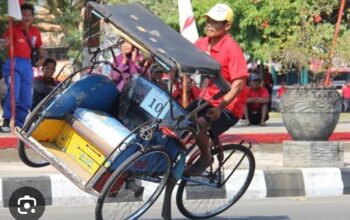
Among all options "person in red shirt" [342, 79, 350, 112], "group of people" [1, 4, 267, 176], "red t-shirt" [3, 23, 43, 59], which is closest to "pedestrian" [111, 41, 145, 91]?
"group of people" [1, 4, 267, 176]

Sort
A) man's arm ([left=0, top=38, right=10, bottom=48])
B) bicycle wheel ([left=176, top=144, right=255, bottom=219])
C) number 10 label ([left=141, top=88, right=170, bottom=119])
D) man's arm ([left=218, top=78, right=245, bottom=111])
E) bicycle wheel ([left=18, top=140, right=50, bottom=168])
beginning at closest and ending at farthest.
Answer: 1. number 10 label ([left=141, top=88, right=170, bottom=119])
2. man's arm ([left=218, top=78, right=245, bottom=111])
3. bicycle wheel ([left=18, top=140, right=50, bottom=168])
4. bicycle wheel ([left=176, top=144, right=255, bottom=219])
5. man's arm ([left=0, top=38, right=10, bottom=48])

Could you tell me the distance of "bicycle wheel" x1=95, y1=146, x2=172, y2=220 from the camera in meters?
6.64

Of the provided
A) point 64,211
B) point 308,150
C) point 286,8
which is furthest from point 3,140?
point 286,8

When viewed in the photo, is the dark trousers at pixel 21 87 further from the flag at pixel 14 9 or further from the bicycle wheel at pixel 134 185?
the bicycle wheel at pixel 134 185

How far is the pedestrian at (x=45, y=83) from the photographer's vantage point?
12.2 meters

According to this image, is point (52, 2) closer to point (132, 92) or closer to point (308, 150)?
point (308, 150)

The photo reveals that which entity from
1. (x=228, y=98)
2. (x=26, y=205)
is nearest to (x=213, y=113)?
(x=228, y=98)

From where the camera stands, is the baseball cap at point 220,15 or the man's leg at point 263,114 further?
the man's leg at point 263,114

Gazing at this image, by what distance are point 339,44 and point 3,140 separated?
424 centimetres

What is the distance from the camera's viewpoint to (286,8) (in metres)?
21.5

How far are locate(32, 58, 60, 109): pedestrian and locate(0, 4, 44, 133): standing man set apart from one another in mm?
127

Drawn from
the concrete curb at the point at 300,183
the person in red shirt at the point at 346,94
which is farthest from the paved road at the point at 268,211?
the person in red shirt at the point at 346,94

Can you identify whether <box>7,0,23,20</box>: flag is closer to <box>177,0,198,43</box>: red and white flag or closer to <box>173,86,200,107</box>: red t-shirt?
<box>177,0,198,43</box>: red and white flag

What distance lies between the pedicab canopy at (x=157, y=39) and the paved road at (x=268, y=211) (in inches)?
78.4
